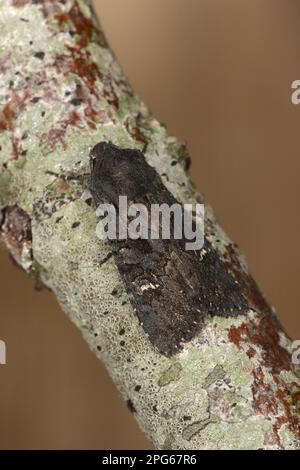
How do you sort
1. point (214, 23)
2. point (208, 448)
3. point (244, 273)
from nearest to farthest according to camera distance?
point (208, 448) → point (244, 273) → point (214, 23)

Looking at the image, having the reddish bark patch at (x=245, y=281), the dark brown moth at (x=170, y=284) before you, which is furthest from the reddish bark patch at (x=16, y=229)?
the reddish bark patch at (x=245, y=281)

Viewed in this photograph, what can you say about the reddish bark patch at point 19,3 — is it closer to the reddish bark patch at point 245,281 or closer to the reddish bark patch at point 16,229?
the reddish bark patch at point 16,229

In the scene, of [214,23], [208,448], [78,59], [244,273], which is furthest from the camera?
[214,23]

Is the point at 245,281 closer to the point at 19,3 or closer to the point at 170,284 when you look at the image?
the point at 170,284

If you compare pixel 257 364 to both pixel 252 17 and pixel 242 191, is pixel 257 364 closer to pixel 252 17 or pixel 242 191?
pixel 242 191

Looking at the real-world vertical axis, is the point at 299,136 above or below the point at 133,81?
below

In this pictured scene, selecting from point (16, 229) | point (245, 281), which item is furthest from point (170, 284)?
point (16, 229)

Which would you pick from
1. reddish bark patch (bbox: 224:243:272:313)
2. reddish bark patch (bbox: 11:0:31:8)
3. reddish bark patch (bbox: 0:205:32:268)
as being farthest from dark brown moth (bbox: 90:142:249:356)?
reddish bark patch (bbox: 11:0:31:8)

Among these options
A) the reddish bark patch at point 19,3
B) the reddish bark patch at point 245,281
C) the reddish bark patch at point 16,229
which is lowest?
the reddish bark patch at point 245,281

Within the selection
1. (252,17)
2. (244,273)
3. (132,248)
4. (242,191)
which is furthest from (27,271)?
(252,17)
